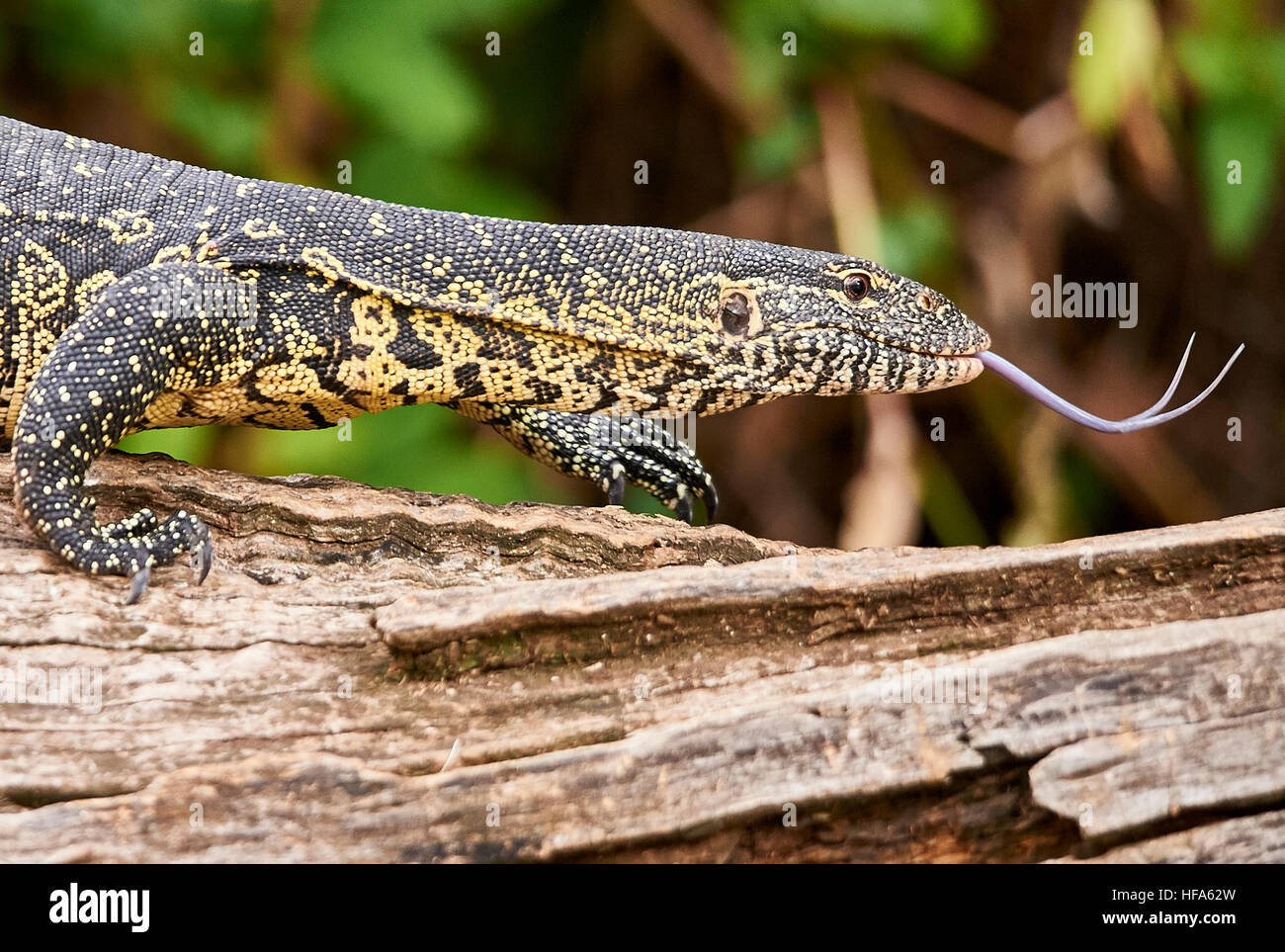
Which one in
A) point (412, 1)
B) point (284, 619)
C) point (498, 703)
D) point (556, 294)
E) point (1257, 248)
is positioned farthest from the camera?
point (1257, 248)

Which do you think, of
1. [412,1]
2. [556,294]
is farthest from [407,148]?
[556,294]

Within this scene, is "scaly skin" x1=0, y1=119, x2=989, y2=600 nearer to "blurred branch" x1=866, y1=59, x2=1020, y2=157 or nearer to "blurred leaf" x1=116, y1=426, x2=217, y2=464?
"blurred leaf" x1=116, y1=426, x2=217, y2=464

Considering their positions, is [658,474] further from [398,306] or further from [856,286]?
[398,306]

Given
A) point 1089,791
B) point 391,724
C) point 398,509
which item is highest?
point 398,509

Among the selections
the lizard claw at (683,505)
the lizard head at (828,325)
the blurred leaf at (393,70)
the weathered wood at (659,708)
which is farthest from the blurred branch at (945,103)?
the weathered wood at (659,708)

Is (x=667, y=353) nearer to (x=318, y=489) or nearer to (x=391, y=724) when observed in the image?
(x=318, y=489)

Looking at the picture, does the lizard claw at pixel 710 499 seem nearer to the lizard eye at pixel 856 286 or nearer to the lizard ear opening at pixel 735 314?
the lizard ear opening at pixel 735 314
